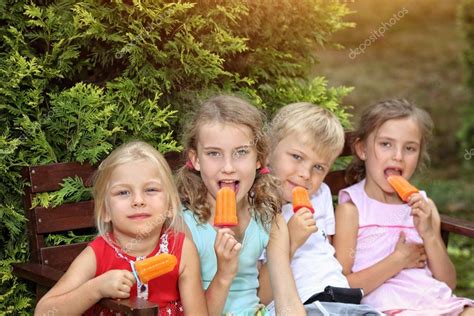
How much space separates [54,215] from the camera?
3.91 meters

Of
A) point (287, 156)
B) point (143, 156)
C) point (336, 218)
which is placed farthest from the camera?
point (336, 218)

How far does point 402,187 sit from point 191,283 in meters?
1.25

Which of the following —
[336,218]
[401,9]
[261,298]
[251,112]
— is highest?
[401,9]

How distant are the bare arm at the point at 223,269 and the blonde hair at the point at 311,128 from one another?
90cm

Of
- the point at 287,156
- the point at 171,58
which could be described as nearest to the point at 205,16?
the point at 171,58

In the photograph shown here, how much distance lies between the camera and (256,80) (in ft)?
15.2

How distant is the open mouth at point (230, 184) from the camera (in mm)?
3687

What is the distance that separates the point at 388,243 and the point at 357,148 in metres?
0.56

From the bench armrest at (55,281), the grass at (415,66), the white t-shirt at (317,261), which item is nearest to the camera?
the bench armrest at (55,281)

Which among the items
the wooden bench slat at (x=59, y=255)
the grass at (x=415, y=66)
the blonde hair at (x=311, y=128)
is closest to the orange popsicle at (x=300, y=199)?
the blonde hair at (x=311, y=128)

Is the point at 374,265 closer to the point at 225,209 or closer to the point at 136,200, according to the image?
the point at 225,209

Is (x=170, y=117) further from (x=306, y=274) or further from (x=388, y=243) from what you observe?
(x=388, y=243)

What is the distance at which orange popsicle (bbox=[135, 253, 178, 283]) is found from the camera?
3191 mm

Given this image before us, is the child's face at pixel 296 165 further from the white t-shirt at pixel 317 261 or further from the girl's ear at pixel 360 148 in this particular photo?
the girl's ear at pixel 360 148
